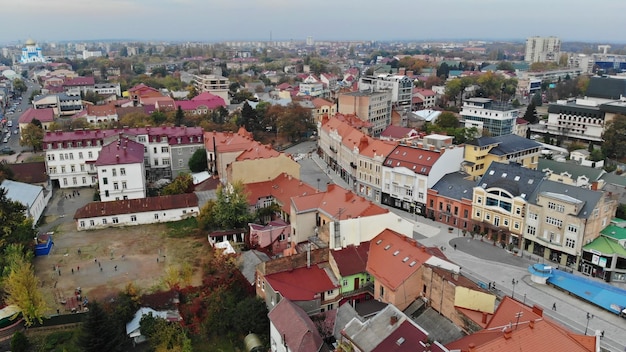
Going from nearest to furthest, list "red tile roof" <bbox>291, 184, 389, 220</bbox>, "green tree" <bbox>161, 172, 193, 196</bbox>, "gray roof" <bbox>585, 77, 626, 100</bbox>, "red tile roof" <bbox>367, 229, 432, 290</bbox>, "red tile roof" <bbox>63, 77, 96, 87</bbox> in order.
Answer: "red tile roof" <bbox>367, 229, 432, 290</bbox>, "red tile roof" <bbox>291, 184, 389, 220</bbox>, "green tree" <bbox>161, 172, 193, 196</bbox>, "gray roof" <bbox>585, 77, 626, 100</bbox>, "red tile roof" <bbox>63, 77, 96, 87</bbox>

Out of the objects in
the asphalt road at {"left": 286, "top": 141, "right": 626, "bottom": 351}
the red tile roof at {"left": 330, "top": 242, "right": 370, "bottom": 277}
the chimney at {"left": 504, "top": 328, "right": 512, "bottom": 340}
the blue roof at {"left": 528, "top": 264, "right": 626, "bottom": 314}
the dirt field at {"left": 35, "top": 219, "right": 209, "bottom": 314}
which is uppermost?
the chimney at {"left": 504, "top": 328, "right": 512, "bottom": 340}

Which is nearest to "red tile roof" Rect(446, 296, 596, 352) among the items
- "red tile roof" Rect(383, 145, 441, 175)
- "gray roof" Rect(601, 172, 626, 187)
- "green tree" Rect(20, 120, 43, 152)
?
"red tile roof" Rect(383, 145, 441, 175)

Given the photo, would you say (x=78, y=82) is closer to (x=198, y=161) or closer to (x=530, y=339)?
(x=198, y=161)

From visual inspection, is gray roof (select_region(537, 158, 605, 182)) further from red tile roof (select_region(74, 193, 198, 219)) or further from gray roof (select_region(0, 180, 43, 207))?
gray roof (select_region(0, 180, 43, 207))

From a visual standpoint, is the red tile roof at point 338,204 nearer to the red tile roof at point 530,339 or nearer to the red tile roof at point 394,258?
the red tile roof at point 394,258

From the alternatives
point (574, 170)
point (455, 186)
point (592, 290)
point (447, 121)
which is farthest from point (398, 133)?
point (592, 290)

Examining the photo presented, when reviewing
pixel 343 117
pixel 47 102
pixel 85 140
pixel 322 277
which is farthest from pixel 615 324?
pixel 47 102
